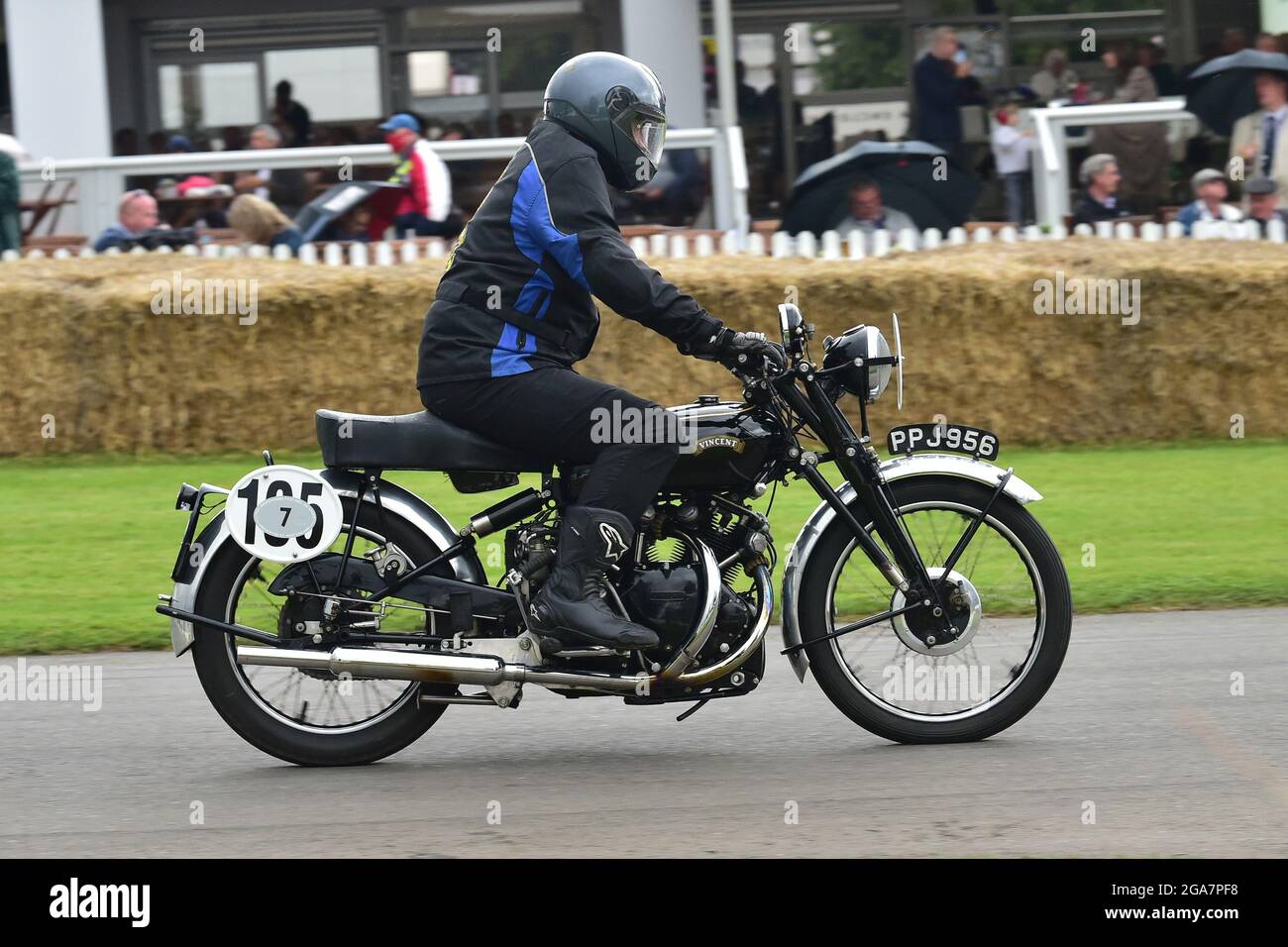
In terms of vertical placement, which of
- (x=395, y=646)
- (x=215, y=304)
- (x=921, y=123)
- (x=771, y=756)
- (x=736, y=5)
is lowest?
(x=771, y=756)

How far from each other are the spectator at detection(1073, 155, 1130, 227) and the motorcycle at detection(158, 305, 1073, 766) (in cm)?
854

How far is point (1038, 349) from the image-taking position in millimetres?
11742

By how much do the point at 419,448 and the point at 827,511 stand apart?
116cm

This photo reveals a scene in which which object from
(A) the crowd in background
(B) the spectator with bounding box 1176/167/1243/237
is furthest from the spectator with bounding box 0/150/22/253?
(B) the spectator with bounding box 1176/167/1243/237

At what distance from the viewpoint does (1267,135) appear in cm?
1325

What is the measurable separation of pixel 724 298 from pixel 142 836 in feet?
24.4

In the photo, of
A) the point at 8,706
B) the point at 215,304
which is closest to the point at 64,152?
the point at 215,304

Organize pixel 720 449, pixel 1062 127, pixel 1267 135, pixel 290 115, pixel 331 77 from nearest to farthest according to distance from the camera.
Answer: pixel 720 449
pixel 1267 135
pixel 1062 127
pixel 290 115
pixel 331 77

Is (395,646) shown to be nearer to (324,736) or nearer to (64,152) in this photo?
(324,736)

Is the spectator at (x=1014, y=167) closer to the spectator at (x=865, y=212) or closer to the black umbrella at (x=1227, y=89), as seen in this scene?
the black umbrella at (x=1227, y=89)

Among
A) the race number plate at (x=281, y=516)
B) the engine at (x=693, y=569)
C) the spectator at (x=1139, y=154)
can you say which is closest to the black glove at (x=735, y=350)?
the engine at (x=693, y=569)

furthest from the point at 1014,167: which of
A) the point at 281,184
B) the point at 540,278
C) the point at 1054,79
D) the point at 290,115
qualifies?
the point at 540,278

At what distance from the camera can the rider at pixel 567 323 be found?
5238mm

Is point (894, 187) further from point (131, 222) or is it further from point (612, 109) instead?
point (612, 109)
